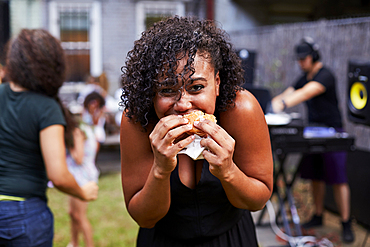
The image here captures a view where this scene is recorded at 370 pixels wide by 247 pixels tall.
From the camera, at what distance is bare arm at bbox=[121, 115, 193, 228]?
1.16 metres

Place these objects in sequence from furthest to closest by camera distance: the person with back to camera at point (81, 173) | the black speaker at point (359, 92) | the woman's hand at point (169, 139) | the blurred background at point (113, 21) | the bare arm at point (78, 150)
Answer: the blurred background at point (113, 21), the black speaker at point (359, 92), the person with back to camera at point (81, 173), the bare arm at point (78, 150), the woman's hand at point (169, 139)

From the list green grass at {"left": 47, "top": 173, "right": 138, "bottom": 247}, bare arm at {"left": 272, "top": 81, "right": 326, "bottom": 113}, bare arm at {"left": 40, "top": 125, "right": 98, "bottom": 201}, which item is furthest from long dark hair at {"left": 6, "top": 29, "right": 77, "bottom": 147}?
bare arm at {"left": 272, "top": 81, "right": 326, "bottom": 113}

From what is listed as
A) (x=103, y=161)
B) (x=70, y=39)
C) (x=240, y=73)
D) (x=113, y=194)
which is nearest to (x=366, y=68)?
(x=240, y=73)

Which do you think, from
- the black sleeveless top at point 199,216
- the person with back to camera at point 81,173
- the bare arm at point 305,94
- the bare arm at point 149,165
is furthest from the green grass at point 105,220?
the bare arm at point 149,165

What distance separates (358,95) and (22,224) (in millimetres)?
3289

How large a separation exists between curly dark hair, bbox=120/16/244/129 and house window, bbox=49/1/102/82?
948 cm

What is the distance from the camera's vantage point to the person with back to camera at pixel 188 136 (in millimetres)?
1230

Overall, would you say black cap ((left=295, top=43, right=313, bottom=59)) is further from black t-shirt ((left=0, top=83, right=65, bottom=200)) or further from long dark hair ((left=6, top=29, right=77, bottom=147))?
black t-shirt ((left=0, top=83, right=65, bottom=200))

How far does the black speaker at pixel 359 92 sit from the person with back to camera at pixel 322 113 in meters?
0.43

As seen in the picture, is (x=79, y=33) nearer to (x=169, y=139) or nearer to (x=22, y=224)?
(x=22, y=224)

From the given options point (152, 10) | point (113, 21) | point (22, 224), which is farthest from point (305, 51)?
point (113, 21)

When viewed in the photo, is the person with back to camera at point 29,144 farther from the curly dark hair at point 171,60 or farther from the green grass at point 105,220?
the green grass at point 105,220

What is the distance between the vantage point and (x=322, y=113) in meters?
4.14

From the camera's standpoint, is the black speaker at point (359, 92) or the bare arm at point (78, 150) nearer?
the bare arm at point (78, 150)
